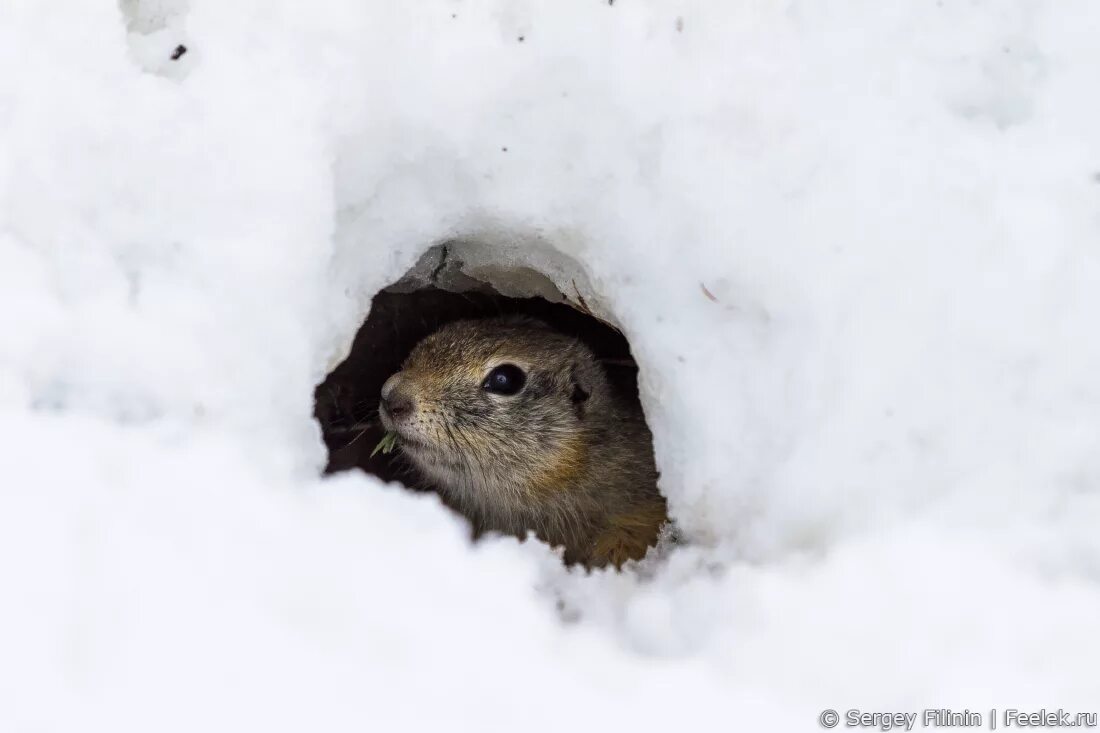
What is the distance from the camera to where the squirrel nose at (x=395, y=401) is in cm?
351

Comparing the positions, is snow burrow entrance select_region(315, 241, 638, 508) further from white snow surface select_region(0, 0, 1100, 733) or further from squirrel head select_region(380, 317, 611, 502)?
white snow surface select_region(0, 0, 1100, 733)

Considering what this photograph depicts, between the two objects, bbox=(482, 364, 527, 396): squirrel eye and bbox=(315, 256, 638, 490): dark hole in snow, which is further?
bbox=(315, 256, 638, 490): dark hole in snow

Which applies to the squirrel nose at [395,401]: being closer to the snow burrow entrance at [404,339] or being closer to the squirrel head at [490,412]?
the squirrel head at [490,412]

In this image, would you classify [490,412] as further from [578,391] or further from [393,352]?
[393,352]

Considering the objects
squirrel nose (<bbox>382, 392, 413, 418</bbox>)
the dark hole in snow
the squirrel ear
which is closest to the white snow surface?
squirrel nose (<bbox>382, 392, 413, 418</bbox>)

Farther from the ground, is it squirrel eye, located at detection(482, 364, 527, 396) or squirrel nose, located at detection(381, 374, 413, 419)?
squirrel eye, located at detection(482, 364, 527, 396)

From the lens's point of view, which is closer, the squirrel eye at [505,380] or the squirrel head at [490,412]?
the squirrel head at [490,412]

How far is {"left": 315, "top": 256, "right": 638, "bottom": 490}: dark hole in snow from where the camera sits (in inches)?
163

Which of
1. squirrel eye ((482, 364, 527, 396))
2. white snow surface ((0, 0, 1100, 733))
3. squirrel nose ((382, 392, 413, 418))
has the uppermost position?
squirrel eye ((482, 364, 527, 396))

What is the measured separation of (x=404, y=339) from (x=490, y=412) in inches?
37.2

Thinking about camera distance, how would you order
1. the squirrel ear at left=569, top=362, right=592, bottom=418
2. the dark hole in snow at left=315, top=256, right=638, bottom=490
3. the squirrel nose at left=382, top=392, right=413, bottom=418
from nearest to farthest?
the squirrel nose at left=382, top=392, right=413, bottom=418, the squirrel ear at left=569, top=362, right=592, bottom=418, the dark hole in snow at left=315, top=256, right=638, bottom=490

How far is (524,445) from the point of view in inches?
146

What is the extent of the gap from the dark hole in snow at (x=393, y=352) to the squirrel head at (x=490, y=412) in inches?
11.9

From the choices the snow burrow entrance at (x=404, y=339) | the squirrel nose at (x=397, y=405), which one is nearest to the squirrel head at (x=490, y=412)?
the squirrel nose at (x=397, y=405)
